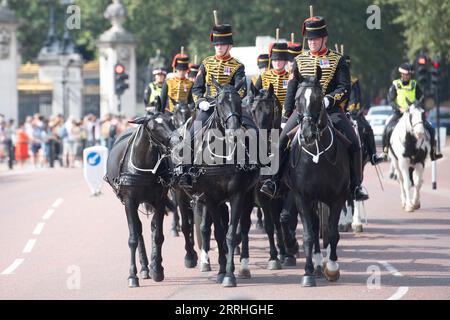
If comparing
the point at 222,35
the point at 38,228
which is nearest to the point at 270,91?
the point at 222,35

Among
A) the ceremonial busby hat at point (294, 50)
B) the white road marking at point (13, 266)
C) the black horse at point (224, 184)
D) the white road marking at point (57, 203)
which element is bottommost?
the white road marking at point (13, 266)

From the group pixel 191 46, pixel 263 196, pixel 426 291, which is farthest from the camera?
pixel 191 46

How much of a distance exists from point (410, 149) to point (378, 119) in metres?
27.4

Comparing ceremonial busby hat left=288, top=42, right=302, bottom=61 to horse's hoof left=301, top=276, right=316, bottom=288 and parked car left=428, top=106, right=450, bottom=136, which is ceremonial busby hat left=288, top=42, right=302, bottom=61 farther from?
parked car left=428, top=106, right=450, bottom=136

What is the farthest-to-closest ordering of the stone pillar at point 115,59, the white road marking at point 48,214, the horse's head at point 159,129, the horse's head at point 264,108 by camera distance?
the stone pillar at point 115,59
the white road marking at point 48,214
the horse's head at point 264,108
the horse's head at point 159,129

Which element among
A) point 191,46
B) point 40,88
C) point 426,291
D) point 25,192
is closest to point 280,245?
point 426,291

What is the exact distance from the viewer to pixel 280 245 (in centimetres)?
1521

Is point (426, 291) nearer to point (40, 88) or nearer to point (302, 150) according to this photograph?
point (302, 150)

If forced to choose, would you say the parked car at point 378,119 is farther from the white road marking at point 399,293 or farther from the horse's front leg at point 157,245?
the white road marking at point 399,293

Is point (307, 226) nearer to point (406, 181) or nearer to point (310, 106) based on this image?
point (310, 106)

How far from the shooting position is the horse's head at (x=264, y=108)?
1517 cm

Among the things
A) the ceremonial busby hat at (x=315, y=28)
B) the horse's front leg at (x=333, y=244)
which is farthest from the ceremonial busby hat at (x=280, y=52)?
the horse's front leg at (x=333, y=244)

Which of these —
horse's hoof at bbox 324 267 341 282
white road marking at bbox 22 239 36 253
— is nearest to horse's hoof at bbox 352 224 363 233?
white road marking at bbox 22 239 36 253

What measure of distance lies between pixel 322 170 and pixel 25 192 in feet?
57.6
